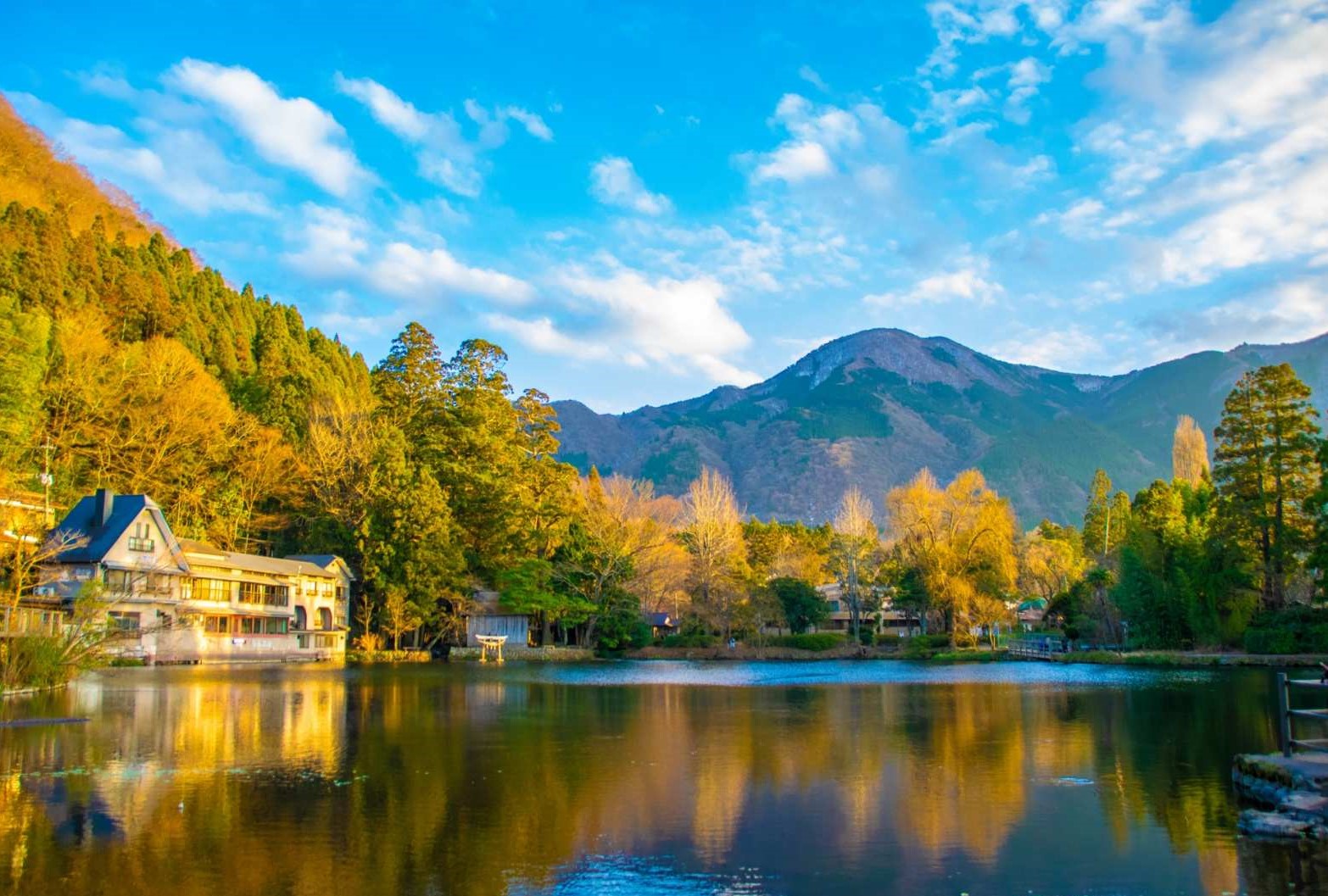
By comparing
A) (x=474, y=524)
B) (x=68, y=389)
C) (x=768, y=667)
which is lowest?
(x=768, y=667)

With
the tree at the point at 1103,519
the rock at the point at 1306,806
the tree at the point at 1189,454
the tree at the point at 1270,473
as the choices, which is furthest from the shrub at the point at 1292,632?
the tree at the point at 1189,454

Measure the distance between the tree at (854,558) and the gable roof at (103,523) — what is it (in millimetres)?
40671

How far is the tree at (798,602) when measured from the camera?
62812 mm

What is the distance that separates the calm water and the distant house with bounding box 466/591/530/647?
34814mm

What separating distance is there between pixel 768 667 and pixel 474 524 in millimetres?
23434

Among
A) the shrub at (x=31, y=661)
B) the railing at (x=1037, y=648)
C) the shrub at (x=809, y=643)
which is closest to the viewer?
the shrub at (x=31, y=661)

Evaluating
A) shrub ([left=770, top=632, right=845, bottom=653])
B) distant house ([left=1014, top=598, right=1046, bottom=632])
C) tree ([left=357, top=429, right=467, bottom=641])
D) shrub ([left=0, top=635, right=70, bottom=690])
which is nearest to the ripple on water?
shrub ([left=770, top=632, right=845, bottom=653])

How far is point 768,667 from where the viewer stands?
4769cm

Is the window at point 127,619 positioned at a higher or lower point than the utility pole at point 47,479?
lower

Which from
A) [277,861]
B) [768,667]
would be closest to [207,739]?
[277,861]

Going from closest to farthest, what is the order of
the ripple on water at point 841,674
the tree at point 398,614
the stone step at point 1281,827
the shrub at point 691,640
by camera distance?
the stone step at point 1281,827
the ripple on water at point 841,674
the tree at point 398,614
the shrub at point 691,640

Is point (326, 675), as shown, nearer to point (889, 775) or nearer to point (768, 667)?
point (768, 667)

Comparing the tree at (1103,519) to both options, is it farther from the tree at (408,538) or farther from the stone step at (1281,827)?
the stone step at (1281,827)

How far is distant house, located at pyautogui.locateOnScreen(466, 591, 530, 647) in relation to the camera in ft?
196
